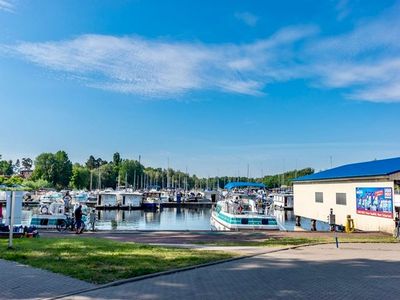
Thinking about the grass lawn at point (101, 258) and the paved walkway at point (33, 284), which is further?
the grass lawn at point (101, 258)

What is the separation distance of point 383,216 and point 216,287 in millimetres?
22447

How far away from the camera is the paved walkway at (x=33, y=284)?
9234mm

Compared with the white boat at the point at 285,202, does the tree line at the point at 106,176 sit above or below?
above

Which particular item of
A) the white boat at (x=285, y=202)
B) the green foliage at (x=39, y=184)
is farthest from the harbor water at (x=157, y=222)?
the green foliage at (x=39, y=184)

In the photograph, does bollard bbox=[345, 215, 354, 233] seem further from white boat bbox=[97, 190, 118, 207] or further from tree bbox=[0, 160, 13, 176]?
tree bbox=[0, 160, 13, 176]

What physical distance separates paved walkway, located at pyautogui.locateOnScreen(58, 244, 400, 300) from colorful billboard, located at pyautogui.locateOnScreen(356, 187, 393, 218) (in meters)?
13.3

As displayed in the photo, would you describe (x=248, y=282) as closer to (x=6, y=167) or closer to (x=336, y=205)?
(x=336, y=205)

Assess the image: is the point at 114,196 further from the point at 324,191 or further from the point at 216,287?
A: the point at 216,287

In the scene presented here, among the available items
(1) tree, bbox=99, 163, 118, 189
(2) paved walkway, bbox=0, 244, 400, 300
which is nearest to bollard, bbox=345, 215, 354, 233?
(2) paved walkway, bbox=0, 244, 400, 300

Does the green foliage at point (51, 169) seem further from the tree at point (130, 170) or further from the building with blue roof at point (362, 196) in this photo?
the building with blue roof at point (362, 196)

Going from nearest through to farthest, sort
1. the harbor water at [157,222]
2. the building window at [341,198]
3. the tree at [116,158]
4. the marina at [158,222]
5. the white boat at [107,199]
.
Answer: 1. the building window at [341,198]
2. the marina at [158,222]
3. the harbor water at [157,222]
4. the white boat at [107,199]
5. the tree at [116,158]

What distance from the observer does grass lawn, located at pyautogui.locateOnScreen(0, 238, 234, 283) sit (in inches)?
454

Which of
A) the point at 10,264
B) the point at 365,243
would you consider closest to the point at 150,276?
the point at 10,264

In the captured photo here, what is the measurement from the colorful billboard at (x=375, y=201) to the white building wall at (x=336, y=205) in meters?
0.32
